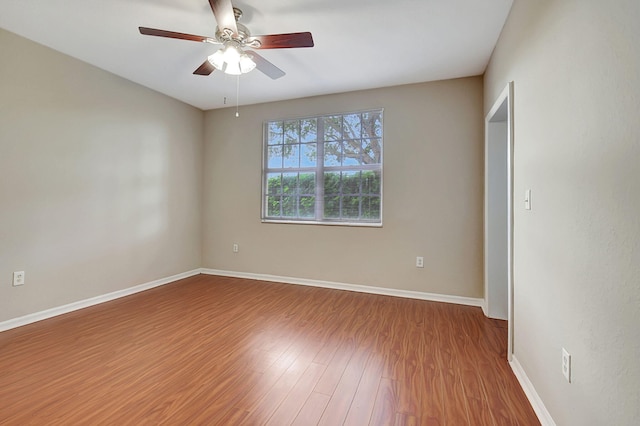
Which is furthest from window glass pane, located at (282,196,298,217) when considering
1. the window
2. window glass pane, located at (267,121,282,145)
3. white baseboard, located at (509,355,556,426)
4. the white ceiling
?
white baseboard, located at (509,355,556,426)

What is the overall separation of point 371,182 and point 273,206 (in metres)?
1.47

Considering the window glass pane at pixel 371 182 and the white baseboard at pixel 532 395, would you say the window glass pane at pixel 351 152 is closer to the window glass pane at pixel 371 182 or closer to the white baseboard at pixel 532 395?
the window glass pane at pixel 371 182

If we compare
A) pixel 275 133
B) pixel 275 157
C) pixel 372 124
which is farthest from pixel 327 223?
pixel 275 133

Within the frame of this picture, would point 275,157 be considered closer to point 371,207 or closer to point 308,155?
point 308,155

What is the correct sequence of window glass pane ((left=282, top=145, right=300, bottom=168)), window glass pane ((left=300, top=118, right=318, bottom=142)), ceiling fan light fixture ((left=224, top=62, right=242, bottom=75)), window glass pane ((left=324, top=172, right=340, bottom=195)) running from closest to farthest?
ceiling fan light fixture ((left=224, top=62, right=242, bottom=75)) < window glass pane ((left=324, top=172, right=340, bottom=195)) < window glass pane ((left=300, top=118, right=318, bottom=142)) < window glass pane ((left=282, top=145, right=300, bottom=168))

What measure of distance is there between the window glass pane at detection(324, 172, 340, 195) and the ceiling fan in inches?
65.7

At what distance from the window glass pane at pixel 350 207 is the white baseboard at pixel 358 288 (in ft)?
A: 2.93

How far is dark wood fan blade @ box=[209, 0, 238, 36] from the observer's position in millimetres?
1662

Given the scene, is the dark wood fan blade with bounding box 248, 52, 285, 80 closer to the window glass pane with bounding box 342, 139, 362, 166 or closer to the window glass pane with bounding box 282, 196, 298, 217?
the window glass pane with bounding box 342, 139, 362, 166

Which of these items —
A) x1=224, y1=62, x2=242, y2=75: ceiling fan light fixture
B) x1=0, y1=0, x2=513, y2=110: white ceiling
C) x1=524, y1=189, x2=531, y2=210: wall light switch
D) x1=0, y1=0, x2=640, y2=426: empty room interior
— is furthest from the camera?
x1=224, y1=62, x2=242, y2=75: ceiling fan light fixture

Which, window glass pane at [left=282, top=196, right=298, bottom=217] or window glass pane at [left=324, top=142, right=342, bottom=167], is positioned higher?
window glass pane at [left=324, top=142, right=342, bottom=167]

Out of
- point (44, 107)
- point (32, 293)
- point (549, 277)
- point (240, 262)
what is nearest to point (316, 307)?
point (240, 262)

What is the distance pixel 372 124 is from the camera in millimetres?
3557

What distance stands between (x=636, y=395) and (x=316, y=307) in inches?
96.8
